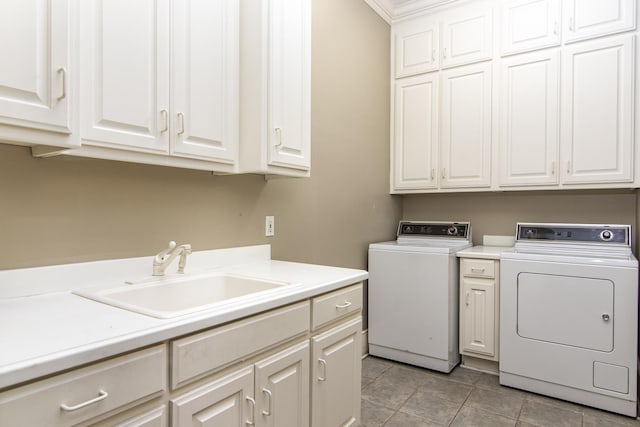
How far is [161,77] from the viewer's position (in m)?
1.49

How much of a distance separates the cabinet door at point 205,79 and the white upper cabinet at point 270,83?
57 mm

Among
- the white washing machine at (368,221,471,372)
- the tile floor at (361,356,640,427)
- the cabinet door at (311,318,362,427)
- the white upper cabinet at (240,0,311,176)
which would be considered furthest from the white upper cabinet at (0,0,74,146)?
the white washing machine at (368,221,471,372)

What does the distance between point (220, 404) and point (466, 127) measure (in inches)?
109

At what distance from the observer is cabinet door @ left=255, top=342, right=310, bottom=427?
4.47ft

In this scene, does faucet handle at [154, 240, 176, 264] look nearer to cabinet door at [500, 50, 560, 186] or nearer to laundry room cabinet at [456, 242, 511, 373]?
laundry room cabinet at [456, 242, 511, 373]

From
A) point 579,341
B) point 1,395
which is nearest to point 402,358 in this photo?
point 579,341

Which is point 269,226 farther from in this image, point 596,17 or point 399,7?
point 596,17

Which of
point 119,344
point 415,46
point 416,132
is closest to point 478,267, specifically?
point 416,132

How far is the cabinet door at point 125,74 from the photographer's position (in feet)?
4.18

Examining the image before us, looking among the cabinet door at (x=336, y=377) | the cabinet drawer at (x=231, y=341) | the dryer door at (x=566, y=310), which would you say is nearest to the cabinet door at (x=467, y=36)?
the dryer door at (x=566, y=310)

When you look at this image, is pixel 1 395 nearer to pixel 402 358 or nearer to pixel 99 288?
pixel 99 288

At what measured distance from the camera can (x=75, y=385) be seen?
86cm

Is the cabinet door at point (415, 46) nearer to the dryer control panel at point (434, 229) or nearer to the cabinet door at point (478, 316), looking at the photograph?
the dryer control panel at point (434, 229)

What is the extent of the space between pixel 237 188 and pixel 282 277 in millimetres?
622
